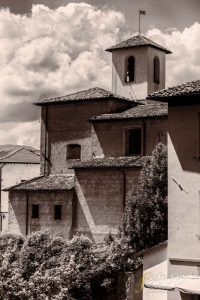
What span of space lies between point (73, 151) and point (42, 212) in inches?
160

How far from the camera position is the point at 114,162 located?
3303 centimetres

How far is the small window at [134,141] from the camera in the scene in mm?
34094

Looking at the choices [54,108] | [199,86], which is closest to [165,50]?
[54,108]

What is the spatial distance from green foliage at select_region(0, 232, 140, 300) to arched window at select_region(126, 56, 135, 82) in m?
15.8

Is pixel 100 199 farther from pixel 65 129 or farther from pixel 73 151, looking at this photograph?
pixel 65 129

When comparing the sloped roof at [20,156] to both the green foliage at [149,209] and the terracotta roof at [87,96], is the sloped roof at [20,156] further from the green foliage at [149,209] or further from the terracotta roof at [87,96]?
the green foliage at [149,209]

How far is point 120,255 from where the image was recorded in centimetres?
2556

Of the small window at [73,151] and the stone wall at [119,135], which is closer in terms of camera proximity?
the stone wall at [119,135]

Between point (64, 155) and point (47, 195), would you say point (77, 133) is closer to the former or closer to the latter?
point (64, 155)

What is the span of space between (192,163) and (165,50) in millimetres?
23818

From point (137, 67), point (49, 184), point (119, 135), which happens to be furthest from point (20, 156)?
point (119, 135)

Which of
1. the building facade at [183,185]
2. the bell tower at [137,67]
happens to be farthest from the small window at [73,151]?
the building facade at [183,185]

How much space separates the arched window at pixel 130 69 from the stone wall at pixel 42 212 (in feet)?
33.9

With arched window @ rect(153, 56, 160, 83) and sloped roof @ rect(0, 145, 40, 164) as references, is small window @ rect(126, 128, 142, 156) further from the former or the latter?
sloped roof @ rect(0, 145, 40, 164)
